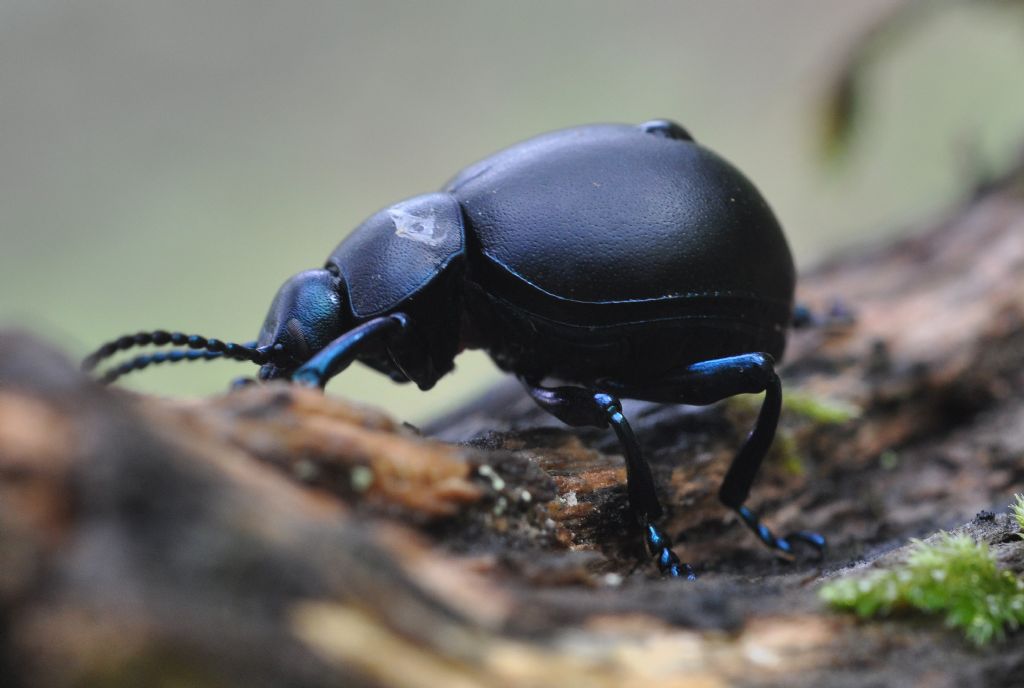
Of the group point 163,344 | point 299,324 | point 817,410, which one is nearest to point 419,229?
point 299,324

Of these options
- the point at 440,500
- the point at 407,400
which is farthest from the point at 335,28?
the point at 440,500

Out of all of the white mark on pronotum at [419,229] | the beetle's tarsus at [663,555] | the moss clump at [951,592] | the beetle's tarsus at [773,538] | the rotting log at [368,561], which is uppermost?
the white mark on pronotum at [419,229]

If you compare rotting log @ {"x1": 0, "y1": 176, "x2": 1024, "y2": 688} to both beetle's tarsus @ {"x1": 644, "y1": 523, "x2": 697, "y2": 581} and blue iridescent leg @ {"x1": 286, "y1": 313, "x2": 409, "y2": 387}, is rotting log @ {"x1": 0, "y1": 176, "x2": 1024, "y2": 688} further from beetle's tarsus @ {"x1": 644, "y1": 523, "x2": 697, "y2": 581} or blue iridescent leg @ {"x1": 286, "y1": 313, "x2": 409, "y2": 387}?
blue iridescent leg @ {"x1": 286, "y1": 313, "x2": 409, "y2": 387}

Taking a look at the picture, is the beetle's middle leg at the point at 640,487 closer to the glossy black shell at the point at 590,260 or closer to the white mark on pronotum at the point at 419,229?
the glossy black shell at the point at 590,260

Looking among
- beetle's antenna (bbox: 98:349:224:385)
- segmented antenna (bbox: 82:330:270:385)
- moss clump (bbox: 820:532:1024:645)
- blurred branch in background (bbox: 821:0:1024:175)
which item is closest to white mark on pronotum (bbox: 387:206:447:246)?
segmented antenna (bbox: 82:330:270:385)

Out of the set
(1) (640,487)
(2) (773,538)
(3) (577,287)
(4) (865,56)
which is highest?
(4) (865,56)

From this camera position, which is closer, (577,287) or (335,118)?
(577,287)

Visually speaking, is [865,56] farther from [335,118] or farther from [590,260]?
[335,118]

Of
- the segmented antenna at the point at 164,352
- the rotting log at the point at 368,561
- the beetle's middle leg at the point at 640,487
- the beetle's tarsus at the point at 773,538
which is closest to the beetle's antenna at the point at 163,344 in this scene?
the segmented antenna at the point at 164,352
